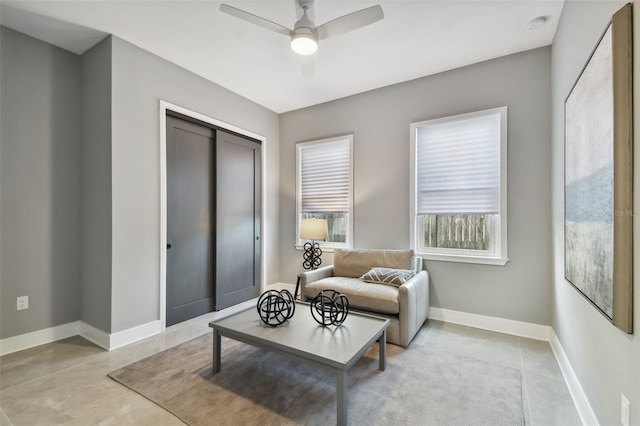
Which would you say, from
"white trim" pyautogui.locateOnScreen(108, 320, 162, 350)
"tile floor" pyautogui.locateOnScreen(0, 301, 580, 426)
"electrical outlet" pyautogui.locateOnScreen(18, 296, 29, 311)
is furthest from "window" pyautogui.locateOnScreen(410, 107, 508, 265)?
"electrical outlet" pyautogui.locateOnScreen(18, 296, 29, 311)

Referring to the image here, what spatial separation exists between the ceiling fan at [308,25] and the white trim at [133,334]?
117 inches

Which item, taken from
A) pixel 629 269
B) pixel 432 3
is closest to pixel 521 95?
pixel 432 3

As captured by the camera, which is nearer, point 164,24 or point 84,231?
point 164,24

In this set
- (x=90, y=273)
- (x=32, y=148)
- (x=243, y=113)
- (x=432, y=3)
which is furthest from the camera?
(x=243, y=113)

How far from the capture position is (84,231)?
3.06 meters

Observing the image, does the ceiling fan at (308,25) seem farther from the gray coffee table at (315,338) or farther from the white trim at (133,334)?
the white trim at (133,334)

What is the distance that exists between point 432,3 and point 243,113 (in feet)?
9.12

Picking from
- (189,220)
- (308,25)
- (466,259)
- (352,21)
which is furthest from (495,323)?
(189,220)

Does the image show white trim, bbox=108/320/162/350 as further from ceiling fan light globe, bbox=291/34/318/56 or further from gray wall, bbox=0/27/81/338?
ceiling fan light globe, bbox=291/34/318/56

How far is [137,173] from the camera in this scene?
117 inches

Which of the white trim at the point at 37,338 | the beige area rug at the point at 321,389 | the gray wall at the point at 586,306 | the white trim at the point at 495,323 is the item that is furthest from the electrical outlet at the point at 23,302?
the gray wall at the point at 586,306

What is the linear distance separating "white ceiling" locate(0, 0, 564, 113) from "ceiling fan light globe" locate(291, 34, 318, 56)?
1.03 ft

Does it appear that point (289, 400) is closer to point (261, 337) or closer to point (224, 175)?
point (261, 337)

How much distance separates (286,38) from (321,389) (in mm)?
3075
